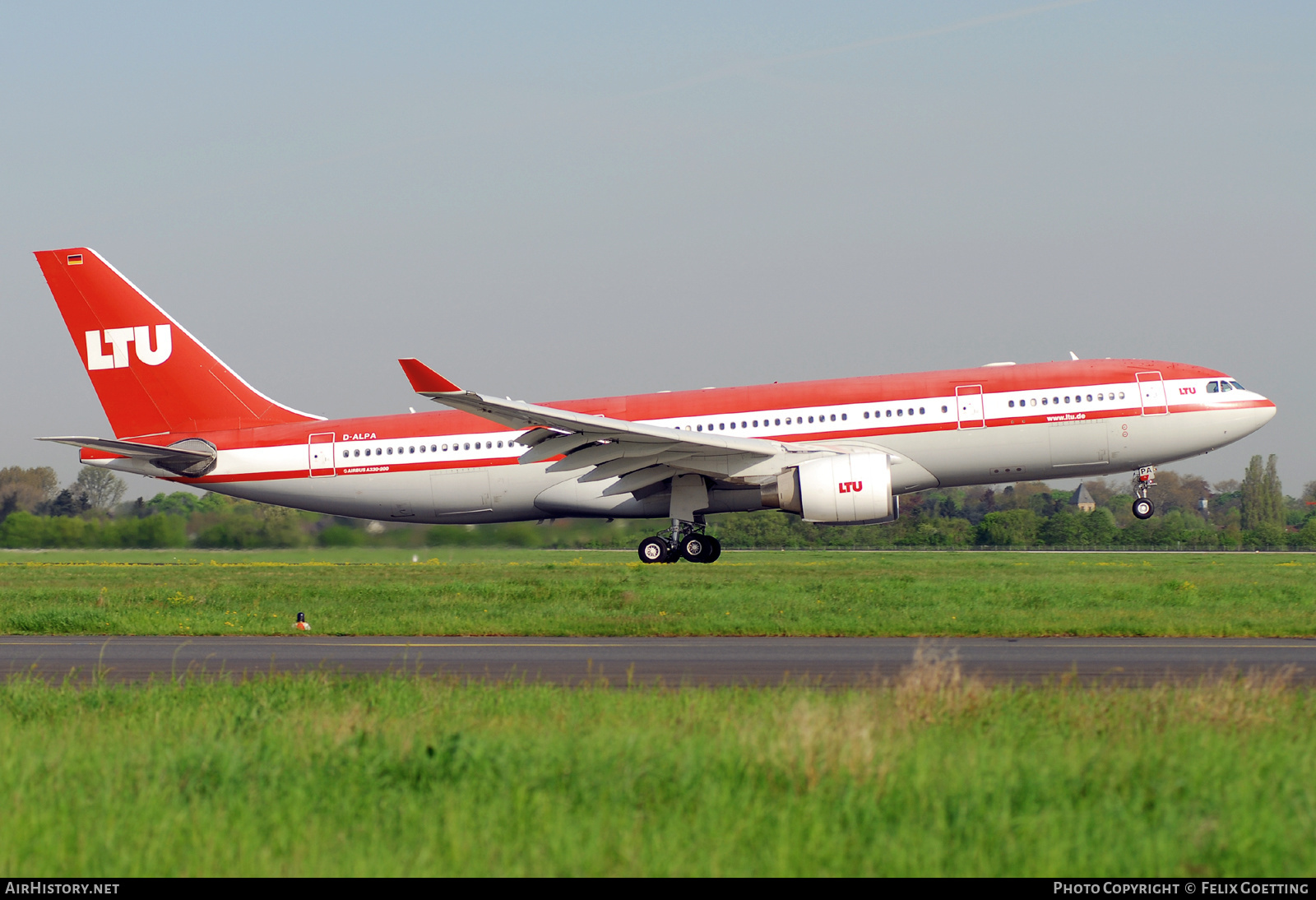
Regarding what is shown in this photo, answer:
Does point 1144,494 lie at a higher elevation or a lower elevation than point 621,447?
lower

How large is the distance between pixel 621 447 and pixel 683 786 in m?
23.1

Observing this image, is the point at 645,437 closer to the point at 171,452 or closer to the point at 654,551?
the point at 654,551

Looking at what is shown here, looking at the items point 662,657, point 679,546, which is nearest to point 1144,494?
point 679,546

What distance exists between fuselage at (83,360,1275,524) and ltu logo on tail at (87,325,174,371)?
291 cm

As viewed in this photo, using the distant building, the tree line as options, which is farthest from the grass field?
the distant building

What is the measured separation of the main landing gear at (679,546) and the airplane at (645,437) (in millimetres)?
48

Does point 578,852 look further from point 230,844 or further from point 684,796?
point 230,844

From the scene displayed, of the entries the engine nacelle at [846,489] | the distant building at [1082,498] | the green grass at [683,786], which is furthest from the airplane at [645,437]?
the distant building at [1082,498]

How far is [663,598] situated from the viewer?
2280 cm

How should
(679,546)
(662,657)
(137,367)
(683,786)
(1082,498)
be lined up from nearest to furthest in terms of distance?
(683,786) < (662,657) < (679,546) < (137,367) < (1082,498)

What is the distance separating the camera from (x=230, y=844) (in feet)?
20.0

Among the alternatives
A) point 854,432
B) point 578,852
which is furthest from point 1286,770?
point 854,432

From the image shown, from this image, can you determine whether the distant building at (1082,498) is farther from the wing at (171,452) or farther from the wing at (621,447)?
the wing at (171,452)

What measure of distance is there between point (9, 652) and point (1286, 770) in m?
15.3
